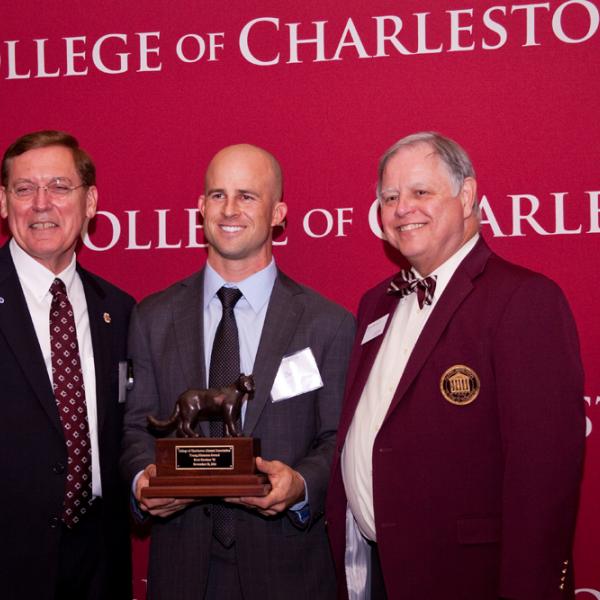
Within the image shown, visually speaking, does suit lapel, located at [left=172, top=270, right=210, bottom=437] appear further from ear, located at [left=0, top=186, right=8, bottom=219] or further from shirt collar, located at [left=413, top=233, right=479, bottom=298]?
shirt collar, located at [left=413, top=233, right=479, bottom=298]

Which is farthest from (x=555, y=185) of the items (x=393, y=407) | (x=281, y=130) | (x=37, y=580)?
(x=37, y=580)

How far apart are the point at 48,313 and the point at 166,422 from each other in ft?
2.04

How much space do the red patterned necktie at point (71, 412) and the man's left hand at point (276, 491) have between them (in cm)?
56

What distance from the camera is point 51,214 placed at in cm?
316

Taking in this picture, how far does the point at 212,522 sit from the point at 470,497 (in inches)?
32.3

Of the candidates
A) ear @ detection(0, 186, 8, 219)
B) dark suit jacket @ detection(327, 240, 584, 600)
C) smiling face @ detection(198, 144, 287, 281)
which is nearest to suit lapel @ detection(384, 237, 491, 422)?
dark suit jacket @ detection(327, 240, 584, 600)

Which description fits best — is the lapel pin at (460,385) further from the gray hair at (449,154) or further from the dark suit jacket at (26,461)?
the dark suit jacket at (26,461)

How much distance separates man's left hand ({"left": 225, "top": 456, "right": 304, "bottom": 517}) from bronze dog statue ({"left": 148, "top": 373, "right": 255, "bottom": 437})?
0.14m

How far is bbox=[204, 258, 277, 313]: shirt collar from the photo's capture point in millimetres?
3137

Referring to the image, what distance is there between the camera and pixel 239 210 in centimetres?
314

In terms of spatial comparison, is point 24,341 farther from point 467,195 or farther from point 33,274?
point 467,195

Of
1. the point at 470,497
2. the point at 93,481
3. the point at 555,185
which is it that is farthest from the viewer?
the point at 555,185

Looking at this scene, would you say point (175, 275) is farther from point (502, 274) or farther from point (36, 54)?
point (502, 274)

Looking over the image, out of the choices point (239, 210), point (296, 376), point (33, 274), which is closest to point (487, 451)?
point (296, 376)
